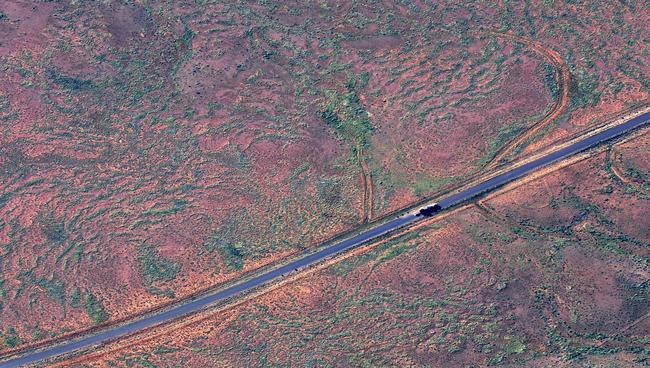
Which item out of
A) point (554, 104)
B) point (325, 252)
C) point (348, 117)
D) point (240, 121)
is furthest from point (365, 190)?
point (554, 104)

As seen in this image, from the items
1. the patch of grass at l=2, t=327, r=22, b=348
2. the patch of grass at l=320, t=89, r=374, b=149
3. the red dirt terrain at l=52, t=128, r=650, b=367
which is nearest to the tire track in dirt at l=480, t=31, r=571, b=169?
the red dirt terrain at l=52, t=128, r=650, b=367

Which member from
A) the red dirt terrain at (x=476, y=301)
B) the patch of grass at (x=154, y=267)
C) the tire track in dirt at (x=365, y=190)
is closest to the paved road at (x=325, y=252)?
the red dirt terrain at (x=476, y=301)

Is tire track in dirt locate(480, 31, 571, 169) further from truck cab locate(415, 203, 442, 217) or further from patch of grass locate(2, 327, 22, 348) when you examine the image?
patch of grass locate(2, 327, 22, 348)

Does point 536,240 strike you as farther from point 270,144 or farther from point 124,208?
point 124,208

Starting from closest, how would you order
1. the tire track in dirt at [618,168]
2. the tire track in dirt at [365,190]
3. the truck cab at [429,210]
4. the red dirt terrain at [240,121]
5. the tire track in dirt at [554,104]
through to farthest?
the tire track in dirt at [618,168], the red dirt terrain at [240,121], the truck cab at [429,210], the tire track in dirt at [365,190], the tire track in dirt at [554,104]

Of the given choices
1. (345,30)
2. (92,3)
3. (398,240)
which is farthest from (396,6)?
(92,3)

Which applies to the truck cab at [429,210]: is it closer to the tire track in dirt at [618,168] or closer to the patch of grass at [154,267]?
the tire track in dirt at [618,168]
